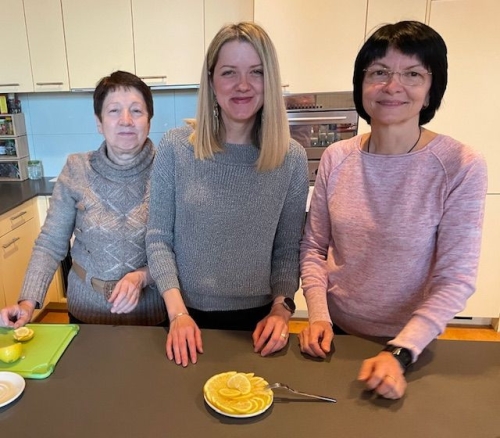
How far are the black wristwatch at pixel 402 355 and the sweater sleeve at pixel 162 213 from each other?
531 mm

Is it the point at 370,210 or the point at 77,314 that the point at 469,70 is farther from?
the point at 77,314

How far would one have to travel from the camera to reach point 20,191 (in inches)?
106

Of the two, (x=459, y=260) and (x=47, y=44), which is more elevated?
(x=47, y=44)

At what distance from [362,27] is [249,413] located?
215cm

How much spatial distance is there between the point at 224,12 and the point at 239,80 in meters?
1.62

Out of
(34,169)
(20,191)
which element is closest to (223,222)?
(20,191)

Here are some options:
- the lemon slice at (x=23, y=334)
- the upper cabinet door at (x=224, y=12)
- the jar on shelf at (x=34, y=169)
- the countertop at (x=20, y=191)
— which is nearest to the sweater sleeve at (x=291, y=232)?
the lemon slice at (x=23, y=334)

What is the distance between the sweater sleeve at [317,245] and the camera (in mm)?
Answer: 1101

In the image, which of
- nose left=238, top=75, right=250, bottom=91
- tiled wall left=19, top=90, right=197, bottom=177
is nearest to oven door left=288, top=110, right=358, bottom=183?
tiled wall left=19, top=90, right=197, bottom=177

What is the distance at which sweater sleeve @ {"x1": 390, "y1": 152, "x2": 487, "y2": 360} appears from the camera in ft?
3.02

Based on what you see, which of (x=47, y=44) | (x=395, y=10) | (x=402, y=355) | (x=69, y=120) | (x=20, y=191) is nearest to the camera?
(x=402, y=355)

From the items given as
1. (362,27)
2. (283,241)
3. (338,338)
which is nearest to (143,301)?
(283,241)

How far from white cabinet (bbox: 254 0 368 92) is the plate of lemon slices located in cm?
192

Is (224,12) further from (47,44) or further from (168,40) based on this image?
(47,44)
